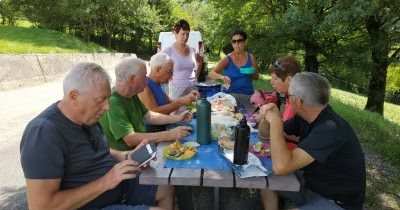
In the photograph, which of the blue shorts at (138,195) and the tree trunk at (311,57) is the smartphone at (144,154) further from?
the tree trunk at (311,57)

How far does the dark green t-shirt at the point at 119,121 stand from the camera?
111 inches

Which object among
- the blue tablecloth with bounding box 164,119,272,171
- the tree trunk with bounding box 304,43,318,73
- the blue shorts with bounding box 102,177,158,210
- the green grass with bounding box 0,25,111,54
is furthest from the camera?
the green grass with bounding box 0,25,111,54

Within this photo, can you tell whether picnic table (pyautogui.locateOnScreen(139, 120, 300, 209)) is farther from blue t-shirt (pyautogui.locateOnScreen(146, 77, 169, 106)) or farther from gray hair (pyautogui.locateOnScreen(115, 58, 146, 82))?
blue t-shirt (pyautogui.locateOnScreen(146, 77, 169, 106))

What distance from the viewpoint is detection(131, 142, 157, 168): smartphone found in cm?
222

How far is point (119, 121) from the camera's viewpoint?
111 inches

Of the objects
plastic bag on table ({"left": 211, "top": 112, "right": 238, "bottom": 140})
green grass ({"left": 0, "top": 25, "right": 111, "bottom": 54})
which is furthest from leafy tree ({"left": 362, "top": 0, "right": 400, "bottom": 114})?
green grass ({"left": 0, "top": 25, "right": 111, "bottom": 54})

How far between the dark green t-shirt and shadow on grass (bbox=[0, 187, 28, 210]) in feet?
5.03

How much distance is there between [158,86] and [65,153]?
6.59ft

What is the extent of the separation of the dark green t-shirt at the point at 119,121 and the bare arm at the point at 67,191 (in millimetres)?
727

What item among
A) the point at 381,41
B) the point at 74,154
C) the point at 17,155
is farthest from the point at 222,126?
the point at 381,41

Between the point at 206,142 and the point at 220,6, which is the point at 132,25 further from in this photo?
the point at 206,142

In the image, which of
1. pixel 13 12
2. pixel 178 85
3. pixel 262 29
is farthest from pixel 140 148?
pixel 13 12

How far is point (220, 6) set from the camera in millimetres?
13664

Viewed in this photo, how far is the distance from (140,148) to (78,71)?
0.64m
